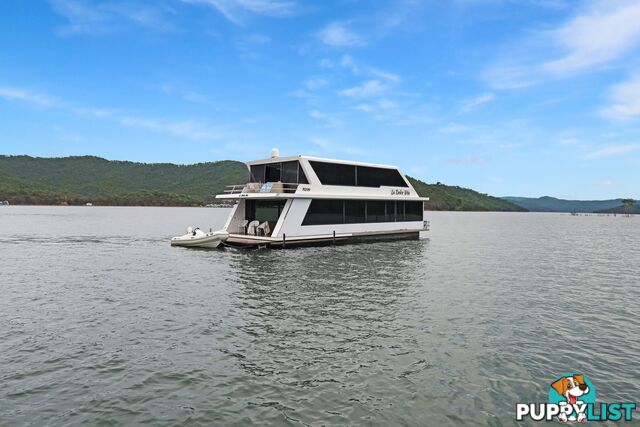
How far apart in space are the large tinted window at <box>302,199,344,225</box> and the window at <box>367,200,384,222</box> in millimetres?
3340

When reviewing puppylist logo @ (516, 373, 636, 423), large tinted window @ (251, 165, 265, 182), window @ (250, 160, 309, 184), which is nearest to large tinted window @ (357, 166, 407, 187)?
window @ (250, 160, 309, 184)

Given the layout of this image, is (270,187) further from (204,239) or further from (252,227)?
(204,239)

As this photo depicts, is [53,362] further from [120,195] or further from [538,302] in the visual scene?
[120,195]

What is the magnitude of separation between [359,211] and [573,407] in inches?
1008

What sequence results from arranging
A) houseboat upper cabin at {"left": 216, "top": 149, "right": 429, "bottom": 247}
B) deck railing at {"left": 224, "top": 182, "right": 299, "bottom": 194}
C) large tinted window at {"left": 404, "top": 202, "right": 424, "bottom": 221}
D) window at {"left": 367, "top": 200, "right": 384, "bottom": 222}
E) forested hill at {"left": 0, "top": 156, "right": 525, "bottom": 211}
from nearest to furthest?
houseboat upper cabin at {"left": 216, "top": 149, "right": 429, "bottom": 247} < deck railing at {"left": 224, "top": 182, "right": 299, "bottom": 194} < window at {"left": 367, "top": 200, "right": 384, "bottom": 222} < large tinted window at {"left": 404, "top": 202, "right": 424, "bottom": 221} < forested hill at {"left": 0, "top": 156, "right": 525, "bottom": 211}

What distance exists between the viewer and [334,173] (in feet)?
103

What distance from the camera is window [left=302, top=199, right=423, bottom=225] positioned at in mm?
29727

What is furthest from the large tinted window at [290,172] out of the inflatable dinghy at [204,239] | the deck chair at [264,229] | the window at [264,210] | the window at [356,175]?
the inflatable dinghy at [204,239]

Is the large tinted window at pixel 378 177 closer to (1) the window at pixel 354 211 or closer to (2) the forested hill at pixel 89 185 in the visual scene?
(1) the window at pixel 354 211

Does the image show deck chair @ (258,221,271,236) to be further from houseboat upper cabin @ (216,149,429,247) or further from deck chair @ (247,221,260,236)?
deck chair @ (247,221,260,236)

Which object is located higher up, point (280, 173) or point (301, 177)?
point (280, 173)

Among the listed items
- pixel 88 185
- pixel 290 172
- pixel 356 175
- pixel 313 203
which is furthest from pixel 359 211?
pixel 88 185

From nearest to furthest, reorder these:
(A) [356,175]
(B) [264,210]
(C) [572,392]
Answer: (C) [572,392] < (B) [264,210] < (A) [356,175]

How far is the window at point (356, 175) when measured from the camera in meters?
30.6
